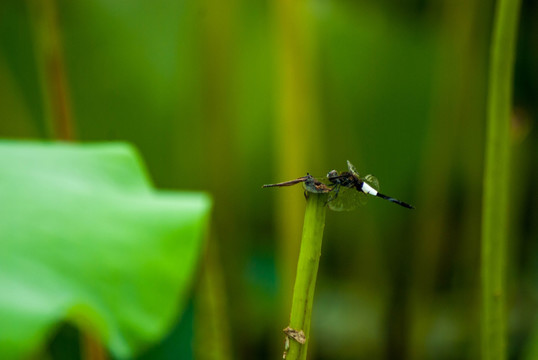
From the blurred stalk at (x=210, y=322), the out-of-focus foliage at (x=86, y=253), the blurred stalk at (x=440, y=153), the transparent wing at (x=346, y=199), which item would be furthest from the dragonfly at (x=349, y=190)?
the blurred stalk at (x=440, y=153)

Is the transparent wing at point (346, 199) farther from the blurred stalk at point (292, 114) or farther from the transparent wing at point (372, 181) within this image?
the blurred stalk at point (292, 114)

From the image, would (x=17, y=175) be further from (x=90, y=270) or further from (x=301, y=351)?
(x=301, y=351)

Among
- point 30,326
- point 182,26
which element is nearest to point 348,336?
point 182,26

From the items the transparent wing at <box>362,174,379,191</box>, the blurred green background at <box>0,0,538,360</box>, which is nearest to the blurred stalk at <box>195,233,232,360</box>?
the blurred green background at <box>0,0,538,360</box>

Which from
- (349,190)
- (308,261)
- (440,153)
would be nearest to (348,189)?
(349,190)

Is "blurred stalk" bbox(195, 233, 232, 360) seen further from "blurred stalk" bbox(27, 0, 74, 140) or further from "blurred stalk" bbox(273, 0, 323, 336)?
"blurred stalk" bbox(27, 0, 74, 140)

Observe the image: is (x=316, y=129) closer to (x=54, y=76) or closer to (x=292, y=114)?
(x=292, y=114)
